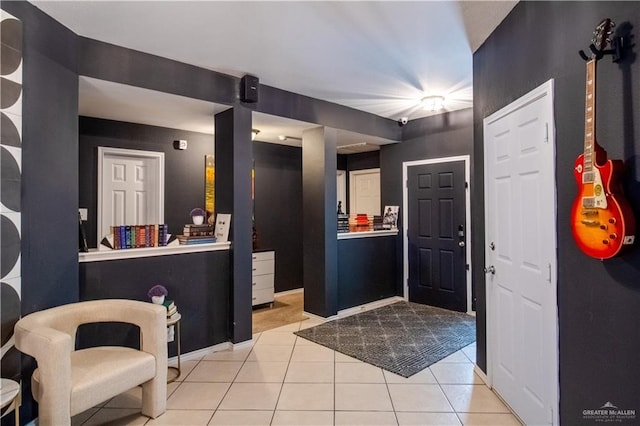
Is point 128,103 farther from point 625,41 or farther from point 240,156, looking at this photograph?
point 625,41

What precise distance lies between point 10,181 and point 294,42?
1.99 meters

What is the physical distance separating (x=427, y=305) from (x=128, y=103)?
4181mm

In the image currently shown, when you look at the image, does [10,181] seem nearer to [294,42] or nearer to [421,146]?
[294,42]

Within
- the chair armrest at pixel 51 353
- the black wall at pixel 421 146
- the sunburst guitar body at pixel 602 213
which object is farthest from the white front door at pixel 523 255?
the chair armrest at pixel 51 353

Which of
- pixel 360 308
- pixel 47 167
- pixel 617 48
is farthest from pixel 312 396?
pixel 617 48

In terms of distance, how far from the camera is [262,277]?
4660 millimetres

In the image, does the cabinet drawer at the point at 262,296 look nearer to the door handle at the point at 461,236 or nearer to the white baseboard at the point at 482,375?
the door handle at the point at 461,236

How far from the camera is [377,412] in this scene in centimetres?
223

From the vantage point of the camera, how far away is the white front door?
1.82 meters

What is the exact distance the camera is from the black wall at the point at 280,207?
5.18 m

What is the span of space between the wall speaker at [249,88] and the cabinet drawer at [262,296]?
2483mm

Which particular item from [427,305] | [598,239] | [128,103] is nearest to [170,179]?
[128,103]

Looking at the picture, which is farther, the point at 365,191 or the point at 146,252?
the point at 365,191

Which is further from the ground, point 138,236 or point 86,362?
point 138,236
